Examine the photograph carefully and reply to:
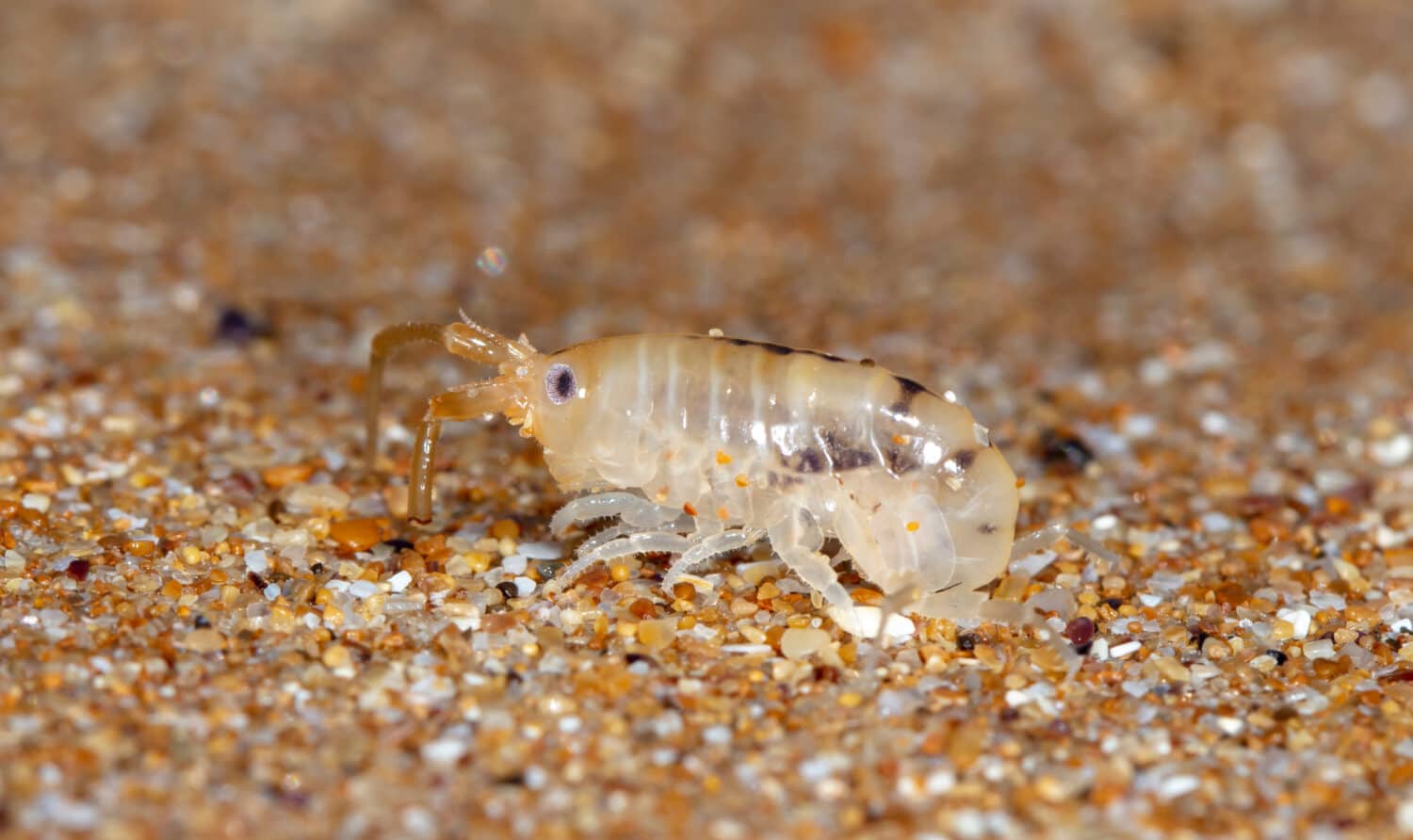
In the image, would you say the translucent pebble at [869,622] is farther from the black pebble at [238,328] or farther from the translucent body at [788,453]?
the black pebble at [238,328]

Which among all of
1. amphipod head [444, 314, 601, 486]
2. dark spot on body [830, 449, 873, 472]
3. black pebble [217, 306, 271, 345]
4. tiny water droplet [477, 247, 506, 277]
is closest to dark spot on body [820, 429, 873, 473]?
dark spot on body [830, 449, 873, 472]

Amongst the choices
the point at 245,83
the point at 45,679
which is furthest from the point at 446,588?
the point at 245,83

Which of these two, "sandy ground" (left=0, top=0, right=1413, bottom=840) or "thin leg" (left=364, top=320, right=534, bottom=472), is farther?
"thin leg" (left=364, top=320, right=534, bottom=472)

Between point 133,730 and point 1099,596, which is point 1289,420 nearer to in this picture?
point 1099,596

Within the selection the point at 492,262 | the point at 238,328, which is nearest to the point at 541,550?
the point at 238,328

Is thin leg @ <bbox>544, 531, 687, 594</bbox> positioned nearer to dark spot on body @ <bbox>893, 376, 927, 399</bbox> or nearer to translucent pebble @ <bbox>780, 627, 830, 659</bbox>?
translucent pebble @ <bbox>780, 627, 830, 659</bbox>

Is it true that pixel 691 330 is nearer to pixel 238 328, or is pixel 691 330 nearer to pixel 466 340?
pixel 238 328
